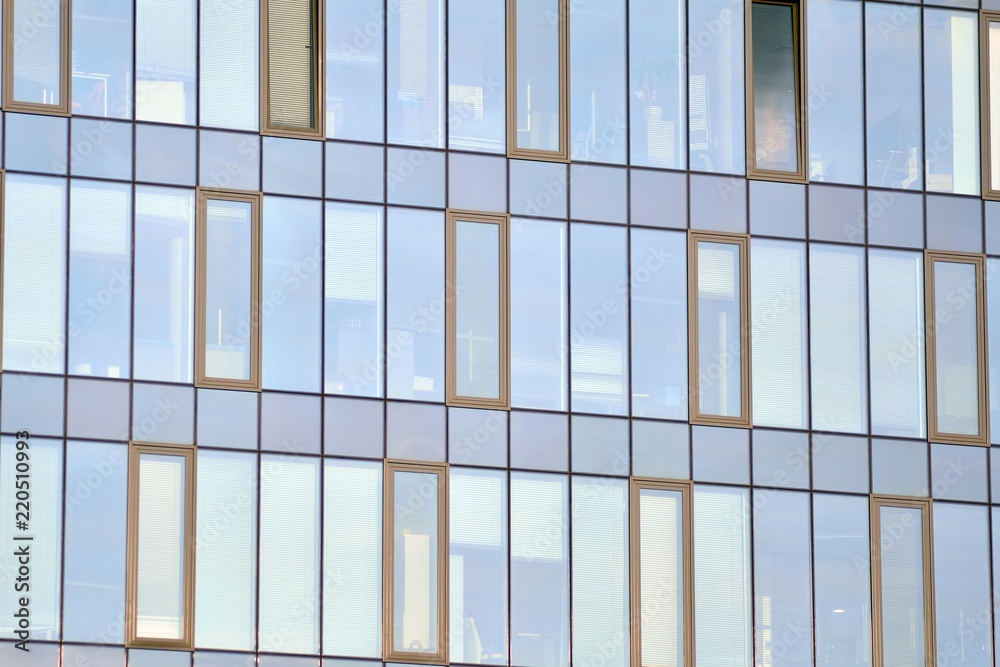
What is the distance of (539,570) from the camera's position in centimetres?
3244

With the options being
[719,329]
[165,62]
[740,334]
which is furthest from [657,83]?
[165,62]

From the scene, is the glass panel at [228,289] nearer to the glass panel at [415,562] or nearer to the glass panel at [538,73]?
the glass panel at [415,562]

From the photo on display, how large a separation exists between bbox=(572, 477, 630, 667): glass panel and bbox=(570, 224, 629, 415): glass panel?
1396 mm

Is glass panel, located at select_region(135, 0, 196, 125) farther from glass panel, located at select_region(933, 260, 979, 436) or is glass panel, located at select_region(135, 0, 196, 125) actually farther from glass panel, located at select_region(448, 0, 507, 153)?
glass panel, located at select_region(933, 260, 979, 436)

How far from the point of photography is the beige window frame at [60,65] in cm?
3170

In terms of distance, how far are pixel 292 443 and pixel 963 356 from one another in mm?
11738

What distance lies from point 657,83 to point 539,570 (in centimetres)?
849

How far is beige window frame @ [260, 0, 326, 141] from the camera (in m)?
32.7

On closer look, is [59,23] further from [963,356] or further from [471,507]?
[963,356]

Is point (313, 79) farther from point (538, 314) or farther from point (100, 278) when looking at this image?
point (538, 314)

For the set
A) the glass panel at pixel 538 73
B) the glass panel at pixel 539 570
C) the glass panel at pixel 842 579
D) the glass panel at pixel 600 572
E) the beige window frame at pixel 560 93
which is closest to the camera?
the glass panel at pixel 539 570

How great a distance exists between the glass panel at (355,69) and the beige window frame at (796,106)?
6.37 meters

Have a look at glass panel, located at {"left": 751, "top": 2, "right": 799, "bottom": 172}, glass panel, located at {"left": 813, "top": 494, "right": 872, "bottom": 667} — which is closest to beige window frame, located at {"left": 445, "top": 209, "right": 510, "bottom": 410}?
glass panel, located at {"left": 751, "top": 2, "right": 799, "bottom": 172}

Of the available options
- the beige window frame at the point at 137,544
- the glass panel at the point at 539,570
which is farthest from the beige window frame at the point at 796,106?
the beige window frame at the point at 137,544
